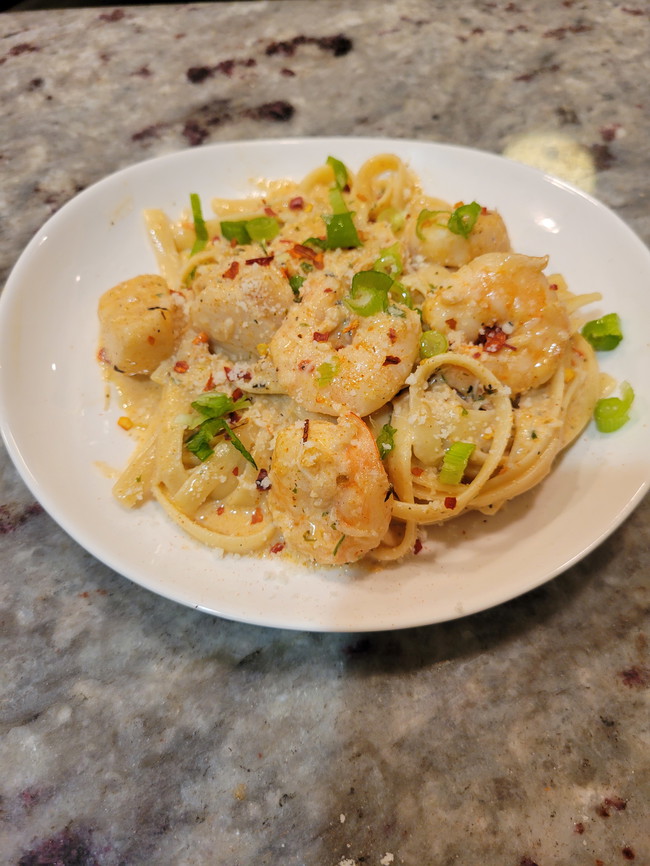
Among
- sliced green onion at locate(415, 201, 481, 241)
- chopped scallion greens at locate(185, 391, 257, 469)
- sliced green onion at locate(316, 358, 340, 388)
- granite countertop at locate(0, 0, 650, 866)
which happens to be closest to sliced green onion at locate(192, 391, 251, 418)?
chopped scallion greens at locate(185, 391, 257, 469)

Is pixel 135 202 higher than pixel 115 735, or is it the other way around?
pixel 135 202

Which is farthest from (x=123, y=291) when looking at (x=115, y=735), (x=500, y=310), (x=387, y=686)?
(x=387, y=686)

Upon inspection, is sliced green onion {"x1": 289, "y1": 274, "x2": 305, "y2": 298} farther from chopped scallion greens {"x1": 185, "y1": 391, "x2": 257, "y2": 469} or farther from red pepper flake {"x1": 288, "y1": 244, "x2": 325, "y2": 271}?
chopped scallion greens {"x1": 185, "y1": 391, "x2": 257, "y2": 469}

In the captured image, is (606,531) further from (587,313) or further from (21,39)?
(21,39)

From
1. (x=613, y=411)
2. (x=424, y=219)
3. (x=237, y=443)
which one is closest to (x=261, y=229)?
(x=424, y=219)

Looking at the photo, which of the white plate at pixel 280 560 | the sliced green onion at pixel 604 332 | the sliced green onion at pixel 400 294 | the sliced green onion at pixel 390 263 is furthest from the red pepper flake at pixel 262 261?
the sliced green onion at pixel 604 332

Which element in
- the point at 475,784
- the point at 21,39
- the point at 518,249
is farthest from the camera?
the point at 21,39

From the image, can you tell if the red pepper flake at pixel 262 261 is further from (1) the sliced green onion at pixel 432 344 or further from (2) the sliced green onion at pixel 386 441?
(2) the sliced green onion at pixel 386 441

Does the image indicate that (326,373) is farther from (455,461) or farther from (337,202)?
(337,202)
